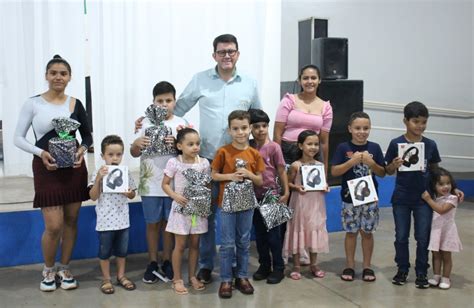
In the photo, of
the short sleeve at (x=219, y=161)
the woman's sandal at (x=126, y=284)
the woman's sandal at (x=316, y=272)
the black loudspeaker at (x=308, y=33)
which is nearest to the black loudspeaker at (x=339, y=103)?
the black loudspeaker at (x=308, y=33)

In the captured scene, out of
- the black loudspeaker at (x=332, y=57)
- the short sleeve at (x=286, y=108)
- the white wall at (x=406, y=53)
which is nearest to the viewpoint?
the short sleeve at (x=286, y=108)

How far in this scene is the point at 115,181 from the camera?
2.99 meters

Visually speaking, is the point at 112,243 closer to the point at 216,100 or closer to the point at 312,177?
the point at 216,100

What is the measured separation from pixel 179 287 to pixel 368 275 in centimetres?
120

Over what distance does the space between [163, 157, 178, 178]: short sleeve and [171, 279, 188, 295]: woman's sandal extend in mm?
642

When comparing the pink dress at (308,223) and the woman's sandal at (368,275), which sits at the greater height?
the pink dress at (308,223)

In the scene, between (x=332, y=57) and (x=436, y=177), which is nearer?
(x=436, y=177)

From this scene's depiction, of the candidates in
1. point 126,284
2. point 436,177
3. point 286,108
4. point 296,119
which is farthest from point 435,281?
point 126,284

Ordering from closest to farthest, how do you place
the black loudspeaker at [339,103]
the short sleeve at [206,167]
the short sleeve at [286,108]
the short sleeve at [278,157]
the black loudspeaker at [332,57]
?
the short sleeve at [206,167] < the short sleeve at [278,157] < the short sleeve at [286,108] < the black loudspeaker at [339,103] < the black loudspeaker at [332,57]

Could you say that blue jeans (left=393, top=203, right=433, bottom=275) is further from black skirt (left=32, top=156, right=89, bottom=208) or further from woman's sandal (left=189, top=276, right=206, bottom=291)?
black skirt (left=32, top=156, right=89, bottom=208)

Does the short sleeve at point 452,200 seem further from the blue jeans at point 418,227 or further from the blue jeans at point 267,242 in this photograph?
the blue jeans at point 267,242

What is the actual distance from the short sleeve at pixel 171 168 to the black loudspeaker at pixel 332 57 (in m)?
2.71

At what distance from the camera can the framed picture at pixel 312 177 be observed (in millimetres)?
3211

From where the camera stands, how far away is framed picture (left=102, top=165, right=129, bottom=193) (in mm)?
2975
